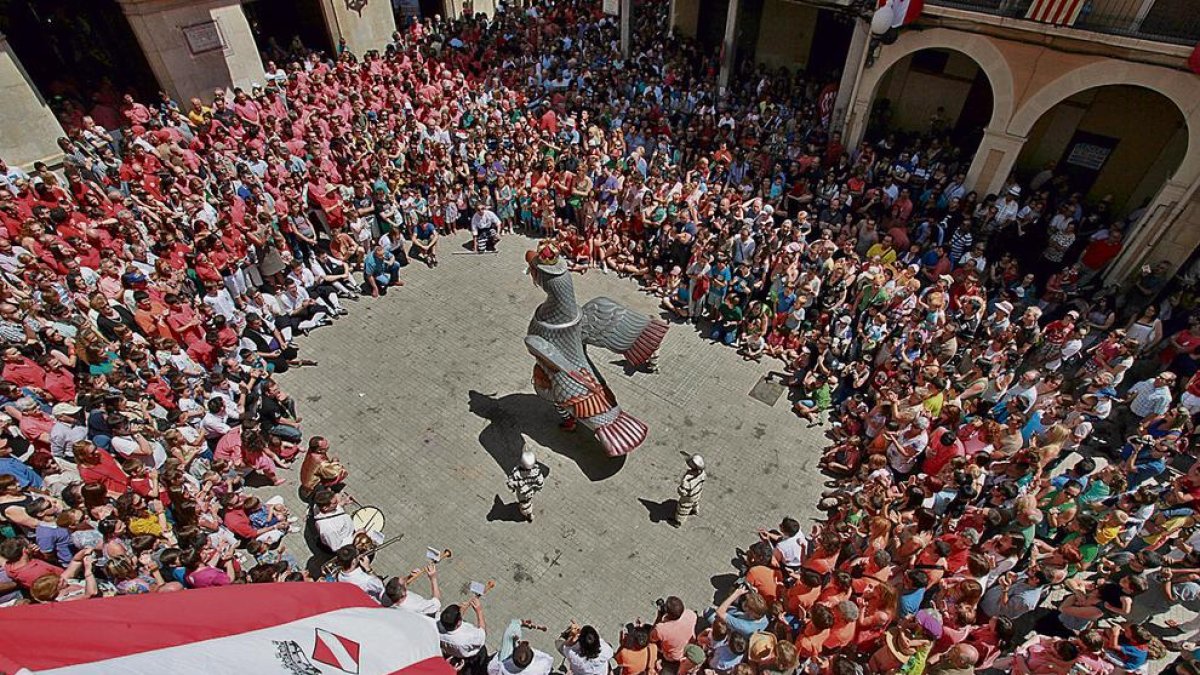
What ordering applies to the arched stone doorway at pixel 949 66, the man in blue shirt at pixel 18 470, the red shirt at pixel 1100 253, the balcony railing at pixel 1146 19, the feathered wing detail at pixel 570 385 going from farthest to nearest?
the arched stone doorway at pixel 949 66 → the red shirt at pixel 1100 253 → the balcony railing at pixel 1146 19 → the feathered wing detail at pixel 570 385 → the man in blue shirt at pixel 18 470

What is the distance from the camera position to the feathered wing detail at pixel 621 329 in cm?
835

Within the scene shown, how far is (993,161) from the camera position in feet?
42.7

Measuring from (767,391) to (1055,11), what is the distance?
919 centimetres

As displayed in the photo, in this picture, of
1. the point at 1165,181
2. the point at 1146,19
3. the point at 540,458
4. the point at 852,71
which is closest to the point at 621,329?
the point at 540,458

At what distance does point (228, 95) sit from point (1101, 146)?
2283 cm

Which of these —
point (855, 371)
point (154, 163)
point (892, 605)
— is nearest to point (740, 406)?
point (855, 371)

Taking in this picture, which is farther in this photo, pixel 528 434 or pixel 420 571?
pixel 528 434

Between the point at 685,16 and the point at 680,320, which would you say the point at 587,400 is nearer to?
the point at 680,320

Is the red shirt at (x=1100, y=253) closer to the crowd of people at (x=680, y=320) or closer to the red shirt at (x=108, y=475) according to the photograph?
the crowd of people at (x=680, y=320)

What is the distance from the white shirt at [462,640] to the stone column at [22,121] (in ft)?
50.5

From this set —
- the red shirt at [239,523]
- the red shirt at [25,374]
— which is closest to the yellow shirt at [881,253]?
the red shirt at [239,523]

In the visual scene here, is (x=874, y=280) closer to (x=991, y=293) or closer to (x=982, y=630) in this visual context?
(x=991, y=293)

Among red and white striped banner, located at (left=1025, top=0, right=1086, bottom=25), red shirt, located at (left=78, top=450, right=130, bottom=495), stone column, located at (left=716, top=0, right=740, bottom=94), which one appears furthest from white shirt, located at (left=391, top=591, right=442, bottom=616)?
stone column, located at (left=716, top=0, right=740, bottom=94)

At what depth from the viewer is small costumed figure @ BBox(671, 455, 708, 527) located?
7.19 meters
